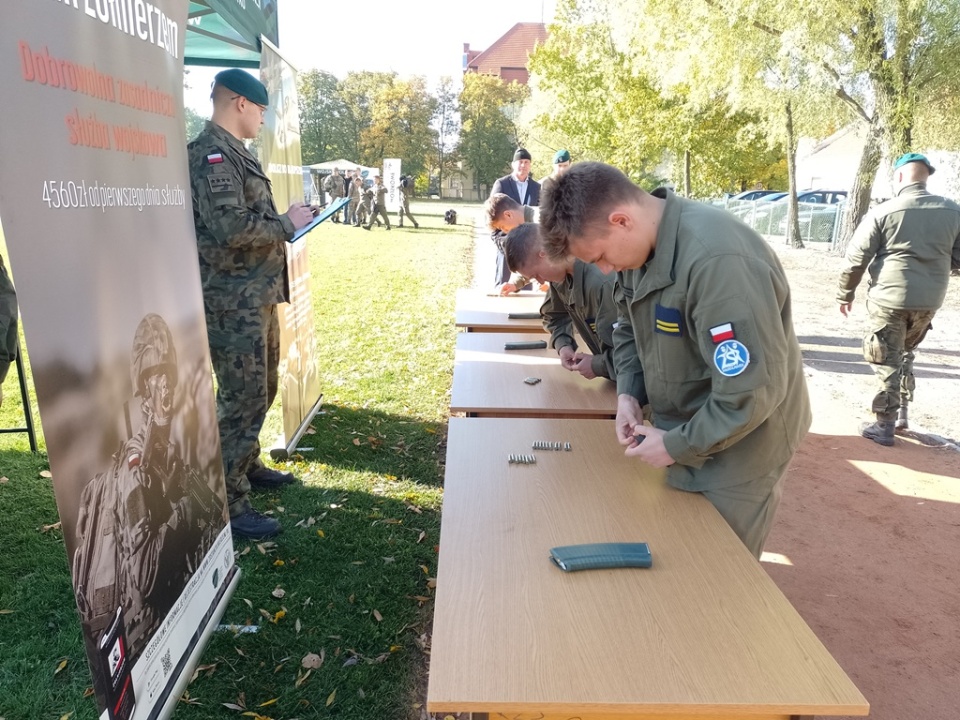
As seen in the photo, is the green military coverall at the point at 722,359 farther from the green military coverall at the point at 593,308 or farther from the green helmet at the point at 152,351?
the green helmet at the point at 152,351

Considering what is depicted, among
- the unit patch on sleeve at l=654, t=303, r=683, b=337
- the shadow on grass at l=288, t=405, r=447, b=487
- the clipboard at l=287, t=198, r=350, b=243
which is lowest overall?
the shadow on grass at l=288, t=405, r=447, b=487

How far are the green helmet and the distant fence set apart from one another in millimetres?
16924

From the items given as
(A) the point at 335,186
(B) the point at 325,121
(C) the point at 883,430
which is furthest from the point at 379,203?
(B) the point at 325,121

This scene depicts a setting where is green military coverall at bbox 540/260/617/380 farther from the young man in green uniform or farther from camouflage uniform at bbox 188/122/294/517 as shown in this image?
camouflage uniform at bbox 188/122/294/517

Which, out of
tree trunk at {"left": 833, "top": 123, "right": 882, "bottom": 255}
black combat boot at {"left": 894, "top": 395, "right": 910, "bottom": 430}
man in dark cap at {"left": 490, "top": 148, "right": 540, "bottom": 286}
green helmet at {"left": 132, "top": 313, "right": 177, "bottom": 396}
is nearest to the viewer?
green helmet at {"left": 132, "top": 313, "right": 177, "bottom": 396}

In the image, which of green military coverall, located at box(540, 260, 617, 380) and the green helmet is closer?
the green helmet

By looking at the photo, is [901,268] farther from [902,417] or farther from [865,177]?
[865,177]

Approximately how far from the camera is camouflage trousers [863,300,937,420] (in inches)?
193

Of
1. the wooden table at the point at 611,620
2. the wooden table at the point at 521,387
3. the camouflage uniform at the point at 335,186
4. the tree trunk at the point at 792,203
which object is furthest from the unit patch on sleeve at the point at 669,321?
the camouflage uniform at the point at 335,186

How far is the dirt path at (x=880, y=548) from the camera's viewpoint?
2.70 m

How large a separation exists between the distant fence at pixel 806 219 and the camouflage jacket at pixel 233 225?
15808mm

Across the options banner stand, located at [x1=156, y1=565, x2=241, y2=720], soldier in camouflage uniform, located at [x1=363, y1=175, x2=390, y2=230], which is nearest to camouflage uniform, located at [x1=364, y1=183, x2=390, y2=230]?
soldier in camouflage uniform, located at [x1=363, y1=175, x2=390, y2=230]

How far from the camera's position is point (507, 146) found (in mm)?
52906

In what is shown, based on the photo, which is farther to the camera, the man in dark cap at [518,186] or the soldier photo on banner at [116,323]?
the man in dark cap at [518,186]
